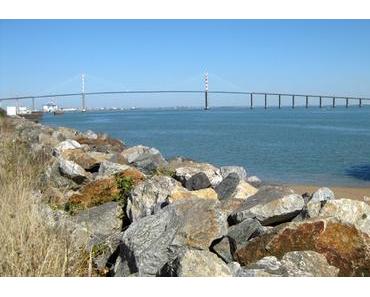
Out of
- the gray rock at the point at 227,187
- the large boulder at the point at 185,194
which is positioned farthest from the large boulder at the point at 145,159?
the large boulder at the point at 185,194

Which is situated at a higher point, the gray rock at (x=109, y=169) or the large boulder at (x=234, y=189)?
the gray rock at (x=109, y=169)

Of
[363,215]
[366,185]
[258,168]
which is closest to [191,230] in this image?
[363,215]

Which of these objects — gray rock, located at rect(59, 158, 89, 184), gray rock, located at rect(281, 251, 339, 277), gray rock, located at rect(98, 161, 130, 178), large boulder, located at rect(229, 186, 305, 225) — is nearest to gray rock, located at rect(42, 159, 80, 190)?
gray rock, located at rect(59, 158, 89, 184)

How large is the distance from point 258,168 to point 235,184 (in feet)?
45.4

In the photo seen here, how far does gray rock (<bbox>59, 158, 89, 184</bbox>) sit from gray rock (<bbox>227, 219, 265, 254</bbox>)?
15.4ft

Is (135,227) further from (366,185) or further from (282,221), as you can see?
(366,185)

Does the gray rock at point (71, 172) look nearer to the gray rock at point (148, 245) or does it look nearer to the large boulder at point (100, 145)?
the gray rock at point (148, 245)

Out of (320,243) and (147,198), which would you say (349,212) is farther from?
(147,198)

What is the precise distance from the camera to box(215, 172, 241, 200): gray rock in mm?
8992

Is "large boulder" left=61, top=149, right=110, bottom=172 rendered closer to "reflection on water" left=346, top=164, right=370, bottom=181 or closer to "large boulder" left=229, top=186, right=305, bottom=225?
"large boulder" left=229, top=186, right=305, bottom=225

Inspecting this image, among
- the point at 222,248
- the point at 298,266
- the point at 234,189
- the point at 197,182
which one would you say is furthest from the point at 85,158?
the point at 298,266

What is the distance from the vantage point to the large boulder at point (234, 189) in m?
8.75

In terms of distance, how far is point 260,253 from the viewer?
558 centimetres

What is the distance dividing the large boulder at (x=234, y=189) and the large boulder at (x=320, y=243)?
291 centimetres
